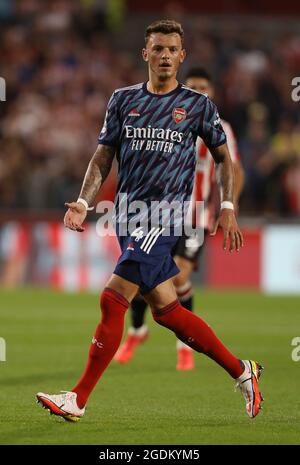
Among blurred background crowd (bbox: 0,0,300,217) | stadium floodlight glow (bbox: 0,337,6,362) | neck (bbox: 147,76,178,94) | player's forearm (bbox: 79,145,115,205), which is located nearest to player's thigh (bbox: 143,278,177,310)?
player's forearm (bbox: 79,145,115,205)

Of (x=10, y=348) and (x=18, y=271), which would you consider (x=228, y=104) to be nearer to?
(x=18, y=271)

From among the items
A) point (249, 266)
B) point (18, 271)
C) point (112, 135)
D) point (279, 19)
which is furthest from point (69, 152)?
point (112, 135)

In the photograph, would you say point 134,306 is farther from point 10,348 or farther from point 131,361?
point 10,348

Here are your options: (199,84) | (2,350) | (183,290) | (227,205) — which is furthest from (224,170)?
(2,350)

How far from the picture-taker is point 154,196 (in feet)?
22.1

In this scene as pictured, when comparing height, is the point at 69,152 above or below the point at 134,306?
above

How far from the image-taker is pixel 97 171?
6.83m

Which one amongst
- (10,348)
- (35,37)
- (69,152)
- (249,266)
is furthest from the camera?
(35,37)

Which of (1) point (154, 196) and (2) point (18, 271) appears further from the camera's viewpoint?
(2) point (18, 271)

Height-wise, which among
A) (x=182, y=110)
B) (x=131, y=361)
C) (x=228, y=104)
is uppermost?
(x=228, y=104)

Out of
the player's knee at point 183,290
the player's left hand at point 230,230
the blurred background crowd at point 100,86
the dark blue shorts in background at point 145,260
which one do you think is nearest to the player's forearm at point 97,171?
the dark blue shorts in background at point 145,260

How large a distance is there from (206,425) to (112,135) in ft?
5.76

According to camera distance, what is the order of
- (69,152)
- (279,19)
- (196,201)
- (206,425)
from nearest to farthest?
(206,425)
(196,201)
(69,152)
(279,19)

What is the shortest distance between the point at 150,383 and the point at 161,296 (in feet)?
6.41
